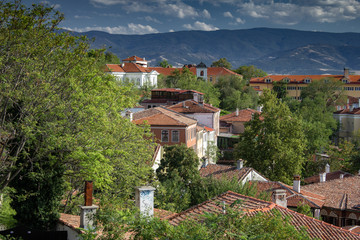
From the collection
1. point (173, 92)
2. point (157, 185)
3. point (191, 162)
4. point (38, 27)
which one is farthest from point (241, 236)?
point (173, 92)

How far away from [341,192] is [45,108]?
24664 mm

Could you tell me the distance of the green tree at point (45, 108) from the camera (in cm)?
1534

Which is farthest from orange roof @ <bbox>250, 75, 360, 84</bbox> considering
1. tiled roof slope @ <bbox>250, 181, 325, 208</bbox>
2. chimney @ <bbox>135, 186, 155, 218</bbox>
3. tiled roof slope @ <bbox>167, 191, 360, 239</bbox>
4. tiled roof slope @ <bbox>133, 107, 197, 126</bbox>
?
chimney @ <bbox>135, 186, 155, 218</bbox>

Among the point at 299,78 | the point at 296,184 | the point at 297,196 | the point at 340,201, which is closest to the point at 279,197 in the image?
the point at 297,196

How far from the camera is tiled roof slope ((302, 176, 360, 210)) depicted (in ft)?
99.3

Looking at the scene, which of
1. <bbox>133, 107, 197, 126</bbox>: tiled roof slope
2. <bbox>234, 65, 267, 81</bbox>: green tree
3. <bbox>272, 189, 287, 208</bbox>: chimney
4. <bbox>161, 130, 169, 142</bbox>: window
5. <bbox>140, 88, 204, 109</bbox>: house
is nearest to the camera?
<bbox>272, 189, 287, 208</bbox>: chimney

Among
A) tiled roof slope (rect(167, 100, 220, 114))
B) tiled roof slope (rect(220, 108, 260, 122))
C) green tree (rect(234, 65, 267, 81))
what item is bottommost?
tiled roof slope (rect(220, 108, 260, 122))

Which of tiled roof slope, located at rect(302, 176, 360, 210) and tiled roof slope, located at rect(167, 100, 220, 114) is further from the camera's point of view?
tiled roof slope, located at rect(167, 100, 220, 114)

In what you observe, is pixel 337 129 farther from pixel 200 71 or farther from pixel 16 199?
pixel 16 199

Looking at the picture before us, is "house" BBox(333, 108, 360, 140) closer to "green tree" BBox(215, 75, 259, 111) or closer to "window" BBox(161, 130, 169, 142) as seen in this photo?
"green tree" BBox(215, 75, 259, 111)

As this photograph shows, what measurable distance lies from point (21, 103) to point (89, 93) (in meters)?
2.67

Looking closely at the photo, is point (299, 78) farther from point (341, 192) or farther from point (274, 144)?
point (341, 192)

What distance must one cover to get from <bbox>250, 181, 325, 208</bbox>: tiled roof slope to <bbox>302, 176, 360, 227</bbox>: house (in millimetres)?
574

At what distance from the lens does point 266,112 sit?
42844mm
